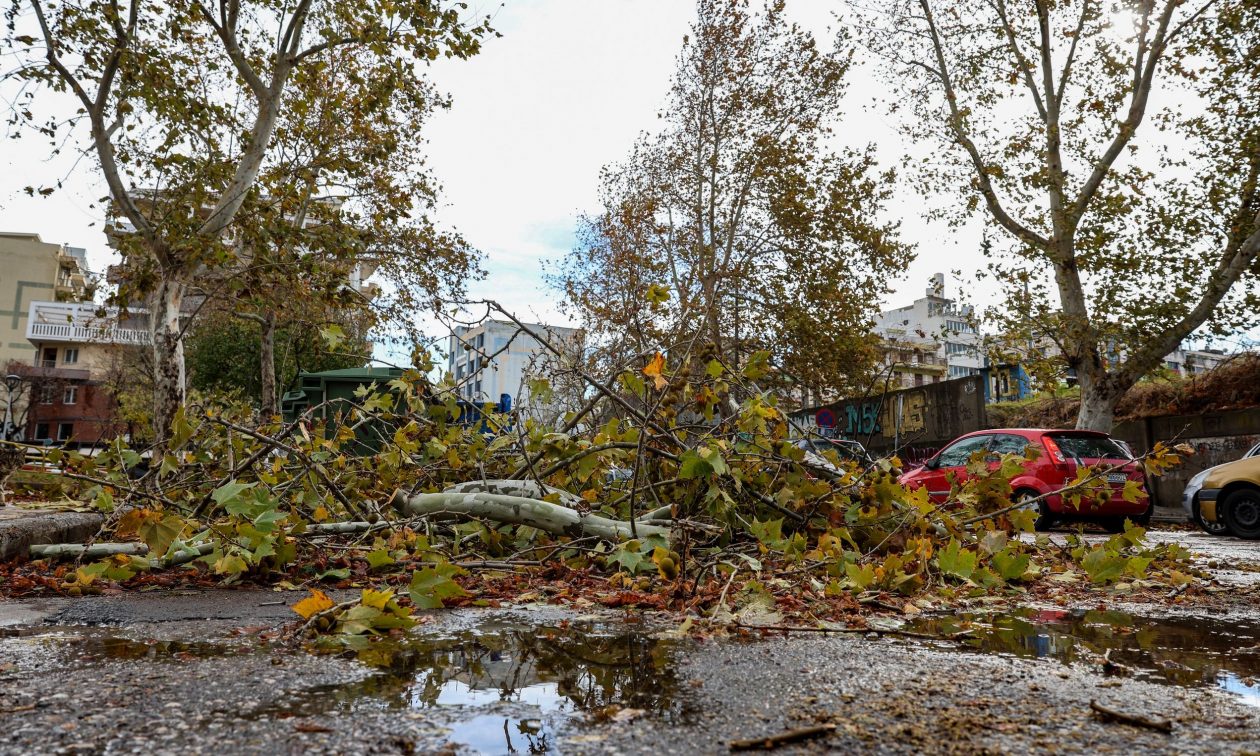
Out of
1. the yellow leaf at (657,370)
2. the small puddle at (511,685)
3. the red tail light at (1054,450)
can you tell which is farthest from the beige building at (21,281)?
the small puddle at (511,685)

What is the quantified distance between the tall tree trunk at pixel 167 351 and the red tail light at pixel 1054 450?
39.0 ft

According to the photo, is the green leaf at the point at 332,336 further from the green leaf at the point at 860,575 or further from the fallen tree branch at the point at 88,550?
the green leaf at the point at 860,575

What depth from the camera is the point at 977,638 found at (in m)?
2.99

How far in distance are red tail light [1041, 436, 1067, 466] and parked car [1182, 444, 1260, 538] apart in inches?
66.5

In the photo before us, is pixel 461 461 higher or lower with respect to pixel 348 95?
lower

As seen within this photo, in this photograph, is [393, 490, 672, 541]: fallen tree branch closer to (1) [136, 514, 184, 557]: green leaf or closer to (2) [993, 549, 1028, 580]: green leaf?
(1) [136, 514, 184, 557]: green leaf

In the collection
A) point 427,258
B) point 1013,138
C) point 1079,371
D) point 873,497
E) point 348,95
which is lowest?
point 873,497

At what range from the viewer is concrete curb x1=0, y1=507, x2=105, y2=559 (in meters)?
4.87

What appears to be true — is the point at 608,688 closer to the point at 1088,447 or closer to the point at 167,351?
the point at 167,351

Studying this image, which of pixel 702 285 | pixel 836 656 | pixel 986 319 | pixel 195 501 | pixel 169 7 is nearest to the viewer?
pixel 836 656

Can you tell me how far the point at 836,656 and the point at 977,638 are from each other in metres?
0.71

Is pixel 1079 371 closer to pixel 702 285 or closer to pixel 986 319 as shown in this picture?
pixel 986 319

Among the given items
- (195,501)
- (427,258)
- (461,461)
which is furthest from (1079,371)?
(195,501)

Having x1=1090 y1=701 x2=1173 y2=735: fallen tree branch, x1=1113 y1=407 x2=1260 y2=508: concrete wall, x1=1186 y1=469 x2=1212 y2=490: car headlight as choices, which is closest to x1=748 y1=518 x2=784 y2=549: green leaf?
x1=1090 y1=701 x2=1173 y2=735: fallen tree branch
